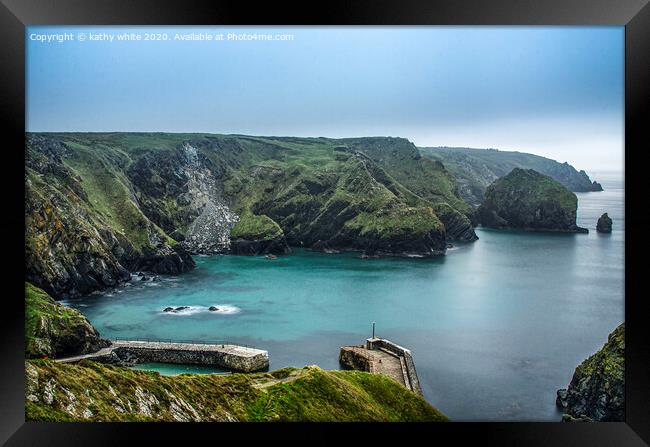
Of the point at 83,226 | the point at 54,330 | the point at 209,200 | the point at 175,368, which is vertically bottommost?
the point at 175,368

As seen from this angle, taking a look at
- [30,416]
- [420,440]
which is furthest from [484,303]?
[30,416]

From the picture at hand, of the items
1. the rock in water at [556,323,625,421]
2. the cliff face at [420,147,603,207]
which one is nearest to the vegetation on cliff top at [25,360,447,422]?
the rock in water at [556,323,625,421]

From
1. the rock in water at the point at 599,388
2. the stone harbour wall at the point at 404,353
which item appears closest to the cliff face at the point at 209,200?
the stone harbour wall at the point at 404,353

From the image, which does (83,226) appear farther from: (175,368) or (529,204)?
(529,204)

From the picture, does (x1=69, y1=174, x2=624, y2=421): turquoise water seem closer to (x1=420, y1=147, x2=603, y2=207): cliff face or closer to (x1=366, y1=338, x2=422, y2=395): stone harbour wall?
(x1=366, y1=338, x2=422, y2=395): stone harbour wall
